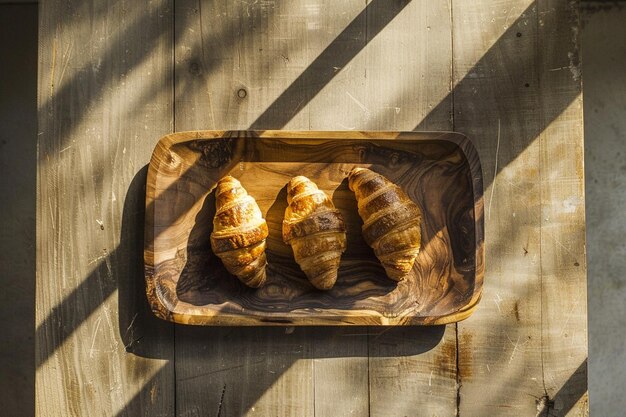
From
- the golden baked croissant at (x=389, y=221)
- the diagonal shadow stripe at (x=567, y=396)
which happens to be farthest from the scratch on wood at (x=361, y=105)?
the diagonal shadow stripe at (x=567, y=396)

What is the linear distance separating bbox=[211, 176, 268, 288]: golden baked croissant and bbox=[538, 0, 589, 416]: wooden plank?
106 cm

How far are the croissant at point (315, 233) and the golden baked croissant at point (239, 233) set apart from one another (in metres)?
0.11

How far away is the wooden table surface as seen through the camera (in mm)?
1797

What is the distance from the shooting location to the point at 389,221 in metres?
1.65

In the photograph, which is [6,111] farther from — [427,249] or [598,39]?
[598,39]

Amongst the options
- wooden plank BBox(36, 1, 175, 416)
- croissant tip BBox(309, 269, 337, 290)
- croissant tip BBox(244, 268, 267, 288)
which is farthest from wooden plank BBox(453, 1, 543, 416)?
wooden plank BBox(36, 1, 175, 416)

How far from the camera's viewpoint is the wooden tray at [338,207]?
1.75 m

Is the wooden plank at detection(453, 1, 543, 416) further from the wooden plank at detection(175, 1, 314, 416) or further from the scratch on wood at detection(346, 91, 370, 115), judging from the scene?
the wooden plank at detection(175, 1, 314, 416)

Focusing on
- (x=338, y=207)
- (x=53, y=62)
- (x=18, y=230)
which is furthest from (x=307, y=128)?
(x=18, y=230)

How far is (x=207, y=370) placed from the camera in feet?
5.90

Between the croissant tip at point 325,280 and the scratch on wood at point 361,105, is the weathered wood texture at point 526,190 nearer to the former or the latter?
the scratch on wood at point 361,105

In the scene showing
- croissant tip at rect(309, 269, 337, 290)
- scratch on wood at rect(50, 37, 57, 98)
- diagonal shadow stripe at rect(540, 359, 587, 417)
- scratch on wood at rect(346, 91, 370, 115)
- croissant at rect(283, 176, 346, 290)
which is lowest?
diagonal shadow stripe at rect(540, 359, 587, 417)

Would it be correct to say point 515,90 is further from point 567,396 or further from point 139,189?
point 139,189

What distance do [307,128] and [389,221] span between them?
469mm
